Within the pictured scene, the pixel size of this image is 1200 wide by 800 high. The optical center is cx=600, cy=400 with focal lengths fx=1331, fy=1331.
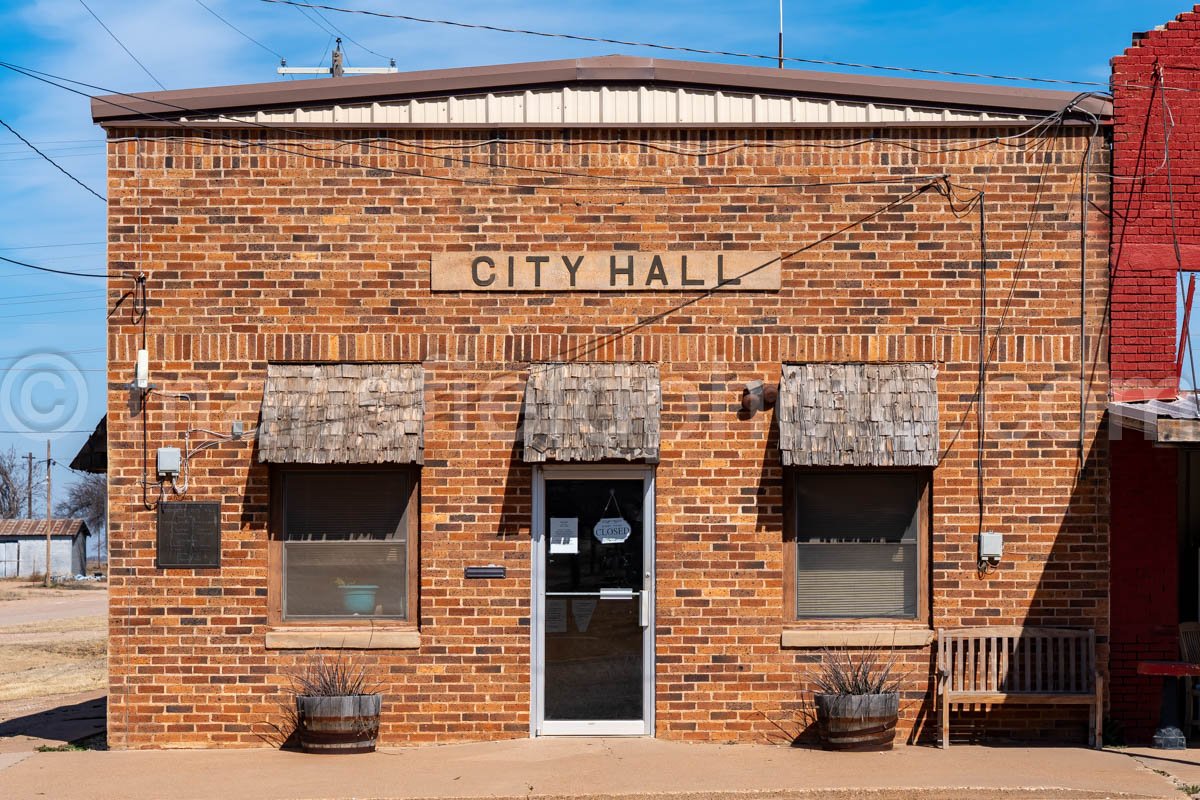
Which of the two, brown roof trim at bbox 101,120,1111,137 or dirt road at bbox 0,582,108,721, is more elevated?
brown roof trim at bbox 101,120,1111,137

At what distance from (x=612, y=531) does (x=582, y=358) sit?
4.73ft

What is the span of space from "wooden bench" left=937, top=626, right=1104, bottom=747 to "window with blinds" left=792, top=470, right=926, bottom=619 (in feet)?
1.78

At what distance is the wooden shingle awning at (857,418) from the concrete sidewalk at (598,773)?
232cm

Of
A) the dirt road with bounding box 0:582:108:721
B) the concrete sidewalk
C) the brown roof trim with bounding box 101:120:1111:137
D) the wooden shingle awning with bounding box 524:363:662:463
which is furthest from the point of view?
the dirt road with bounding box 0:582:108:721

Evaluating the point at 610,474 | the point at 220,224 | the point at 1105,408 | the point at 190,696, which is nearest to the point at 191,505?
the point at 190,696

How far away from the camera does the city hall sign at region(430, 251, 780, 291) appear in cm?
1094

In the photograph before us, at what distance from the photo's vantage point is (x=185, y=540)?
10.8 meters

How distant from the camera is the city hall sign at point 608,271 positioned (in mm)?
10938

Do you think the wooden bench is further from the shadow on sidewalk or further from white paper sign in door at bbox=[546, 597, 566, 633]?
the shadow on sidewalk

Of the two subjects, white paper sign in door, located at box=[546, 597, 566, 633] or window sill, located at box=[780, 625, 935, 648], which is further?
white paper sign in door, located at box=[546, 597, 566, 633]

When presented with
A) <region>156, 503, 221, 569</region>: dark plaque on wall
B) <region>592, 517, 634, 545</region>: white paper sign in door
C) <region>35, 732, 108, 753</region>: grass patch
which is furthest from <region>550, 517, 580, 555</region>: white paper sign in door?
<region>35, 732, 108, 753</region>: grass patch

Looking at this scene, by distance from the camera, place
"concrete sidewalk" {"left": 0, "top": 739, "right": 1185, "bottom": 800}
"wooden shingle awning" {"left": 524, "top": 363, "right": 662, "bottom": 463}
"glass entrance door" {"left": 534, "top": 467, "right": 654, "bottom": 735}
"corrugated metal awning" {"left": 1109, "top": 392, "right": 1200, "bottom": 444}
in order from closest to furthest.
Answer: "concrete sidewalk" {"left": 0, "top": 739, "right": 1185, "bottom": 800} → "corrugated metal awning" {"left": 1109, "top": 392, "right": 1200, "bottom": 444} → "wooden shingle awning" {"left": 524, "top": 363, "right": 662, "bottom": 463} → "glass entrance door" {"left": 534, "top": 467, "right": 654, "bottom": 735}

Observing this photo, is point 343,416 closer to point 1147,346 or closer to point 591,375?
point 591,375

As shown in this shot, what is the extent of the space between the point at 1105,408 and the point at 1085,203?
5.58 ft
